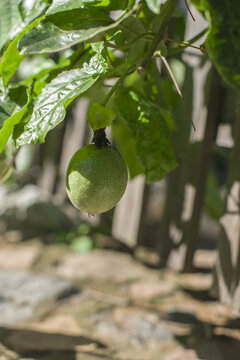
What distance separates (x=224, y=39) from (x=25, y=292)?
5.03ft

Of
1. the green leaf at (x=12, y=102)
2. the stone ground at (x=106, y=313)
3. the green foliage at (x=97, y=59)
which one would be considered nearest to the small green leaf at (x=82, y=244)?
the stone ground at (x=106, y=313)

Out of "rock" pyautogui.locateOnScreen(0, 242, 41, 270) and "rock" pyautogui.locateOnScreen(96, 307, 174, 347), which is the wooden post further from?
"rock" pyautogui.locateOnScreen(0, 242, 41, 270)

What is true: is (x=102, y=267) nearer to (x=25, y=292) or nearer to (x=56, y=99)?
(x=25, y=292)

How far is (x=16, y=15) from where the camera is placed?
948mm

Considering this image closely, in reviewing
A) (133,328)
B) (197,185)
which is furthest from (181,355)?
(197,185)

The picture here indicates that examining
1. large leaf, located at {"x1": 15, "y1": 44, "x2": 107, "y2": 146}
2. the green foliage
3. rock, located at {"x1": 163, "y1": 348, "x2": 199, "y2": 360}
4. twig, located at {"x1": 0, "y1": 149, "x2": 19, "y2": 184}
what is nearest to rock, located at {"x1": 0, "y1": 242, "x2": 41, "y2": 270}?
rock, located at {"x1": 163, "y1": 348, "x2": 199, "y2": 360}

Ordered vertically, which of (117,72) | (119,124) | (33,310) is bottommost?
(33,310)

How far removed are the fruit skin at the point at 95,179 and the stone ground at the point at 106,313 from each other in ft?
2.30

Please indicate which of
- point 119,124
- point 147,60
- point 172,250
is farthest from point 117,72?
point 172,250

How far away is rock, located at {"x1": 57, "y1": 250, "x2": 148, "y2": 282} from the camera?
2.20 meters

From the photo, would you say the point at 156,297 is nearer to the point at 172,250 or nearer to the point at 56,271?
the point at 172,250

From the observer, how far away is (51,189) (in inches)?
135

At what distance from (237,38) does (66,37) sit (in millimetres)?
295

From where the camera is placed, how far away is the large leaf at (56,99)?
791mm
